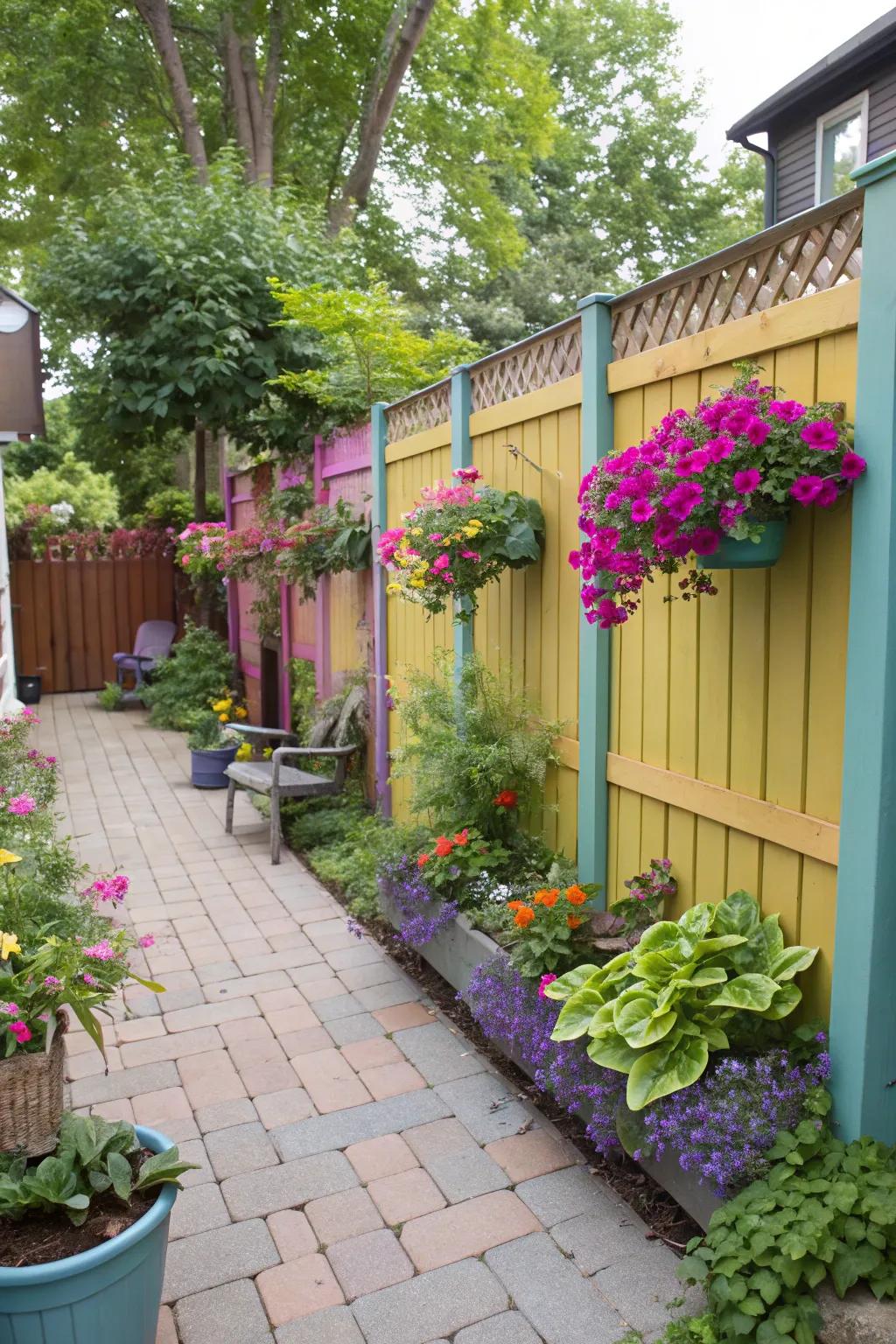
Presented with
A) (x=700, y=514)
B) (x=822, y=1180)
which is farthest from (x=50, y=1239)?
(x=700, y=514)

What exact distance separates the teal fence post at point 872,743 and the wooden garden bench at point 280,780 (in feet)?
12.3

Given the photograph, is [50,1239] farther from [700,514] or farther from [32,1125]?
[700,514]

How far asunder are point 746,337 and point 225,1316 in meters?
2.74

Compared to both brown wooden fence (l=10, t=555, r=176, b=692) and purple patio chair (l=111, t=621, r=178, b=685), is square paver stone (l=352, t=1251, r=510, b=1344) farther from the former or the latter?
brown wooden fence (l=10, t=555, r=176, b=692)

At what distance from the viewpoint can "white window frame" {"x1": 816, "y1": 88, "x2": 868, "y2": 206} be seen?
7930 mm

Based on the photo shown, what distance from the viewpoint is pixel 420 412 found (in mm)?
5051

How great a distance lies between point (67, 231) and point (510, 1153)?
815 cm

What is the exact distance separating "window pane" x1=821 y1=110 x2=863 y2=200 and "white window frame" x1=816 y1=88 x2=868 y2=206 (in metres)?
0.02

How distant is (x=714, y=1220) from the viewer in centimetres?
216

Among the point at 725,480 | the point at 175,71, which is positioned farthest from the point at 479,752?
the point at 175,71

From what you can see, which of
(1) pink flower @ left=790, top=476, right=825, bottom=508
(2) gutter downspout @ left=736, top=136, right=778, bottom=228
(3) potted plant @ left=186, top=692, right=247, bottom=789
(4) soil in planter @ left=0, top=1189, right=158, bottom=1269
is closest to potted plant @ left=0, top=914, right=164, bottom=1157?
(4) soil in planter @ left=0, top=1189, right=158, bottom=1269

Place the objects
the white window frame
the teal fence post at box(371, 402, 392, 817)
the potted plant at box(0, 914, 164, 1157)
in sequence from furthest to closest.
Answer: the white window frame, the teal fence post at box(371, 402, 392, 817), the potted plant at box(0, 914, 164, 1157)

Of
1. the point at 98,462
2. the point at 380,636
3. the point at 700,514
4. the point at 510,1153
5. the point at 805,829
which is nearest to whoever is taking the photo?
the point at 700,514

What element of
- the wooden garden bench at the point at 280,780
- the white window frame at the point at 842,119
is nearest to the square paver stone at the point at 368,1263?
the wooden garden bench at the point at 280,780
